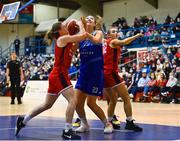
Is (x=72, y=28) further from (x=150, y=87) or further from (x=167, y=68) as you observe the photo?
(x=167, y=68)

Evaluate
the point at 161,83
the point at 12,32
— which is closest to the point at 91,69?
the point at 161,83

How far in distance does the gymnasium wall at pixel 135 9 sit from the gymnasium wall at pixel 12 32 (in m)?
7.34

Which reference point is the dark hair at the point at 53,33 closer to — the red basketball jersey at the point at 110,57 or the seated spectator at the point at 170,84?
→ the red basketball jersey at the point at 110,57

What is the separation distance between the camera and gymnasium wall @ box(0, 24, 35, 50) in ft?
112

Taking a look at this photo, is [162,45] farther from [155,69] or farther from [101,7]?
Result: [101,7]

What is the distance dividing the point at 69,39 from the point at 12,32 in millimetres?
29553

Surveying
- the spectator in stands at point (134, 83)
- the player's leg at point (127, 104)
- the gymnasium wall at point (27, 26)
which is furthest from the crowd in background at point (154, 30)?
the player's leg at point (127, 104)

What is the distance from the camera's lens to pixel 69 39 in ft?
19.5

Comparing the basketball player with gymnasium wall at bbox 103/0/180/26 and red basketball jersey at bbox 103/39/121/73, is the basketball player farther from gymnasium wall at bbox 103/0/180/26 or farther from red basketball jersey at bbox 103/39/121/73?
gymnasium wall at bbox 103/0/180/26

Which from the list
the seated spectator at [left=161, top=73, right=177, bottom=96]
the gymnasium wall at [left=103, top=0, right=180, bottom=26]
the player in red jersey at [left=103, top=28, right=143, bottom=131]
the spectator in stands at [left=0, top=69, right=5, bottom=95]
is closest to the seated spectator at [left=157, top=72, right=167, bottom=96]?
the seated spectator at [left=161, top=73, right=177, bottom=96]

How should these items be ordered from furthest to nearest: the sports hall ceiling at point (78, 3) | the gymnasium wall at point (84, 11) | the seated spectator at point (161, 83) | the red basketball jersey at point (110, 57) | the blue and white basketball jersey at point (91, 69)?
the gymnasium wall at point (84, 11) < the sports hall ceiling at point (78, 3) < the seated spectator at point (161, 83) < the red basketball jersey at point (110, 57) < the blue and white basketball jersey at point (91, 69)

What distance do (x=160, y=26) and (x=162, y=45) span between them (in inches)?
78.7

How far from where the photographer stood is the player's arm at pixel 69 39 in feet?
19.1

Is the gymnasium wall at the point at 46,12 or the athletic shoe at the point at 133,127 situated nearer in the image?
the athletic shoe at the point at 133,127
